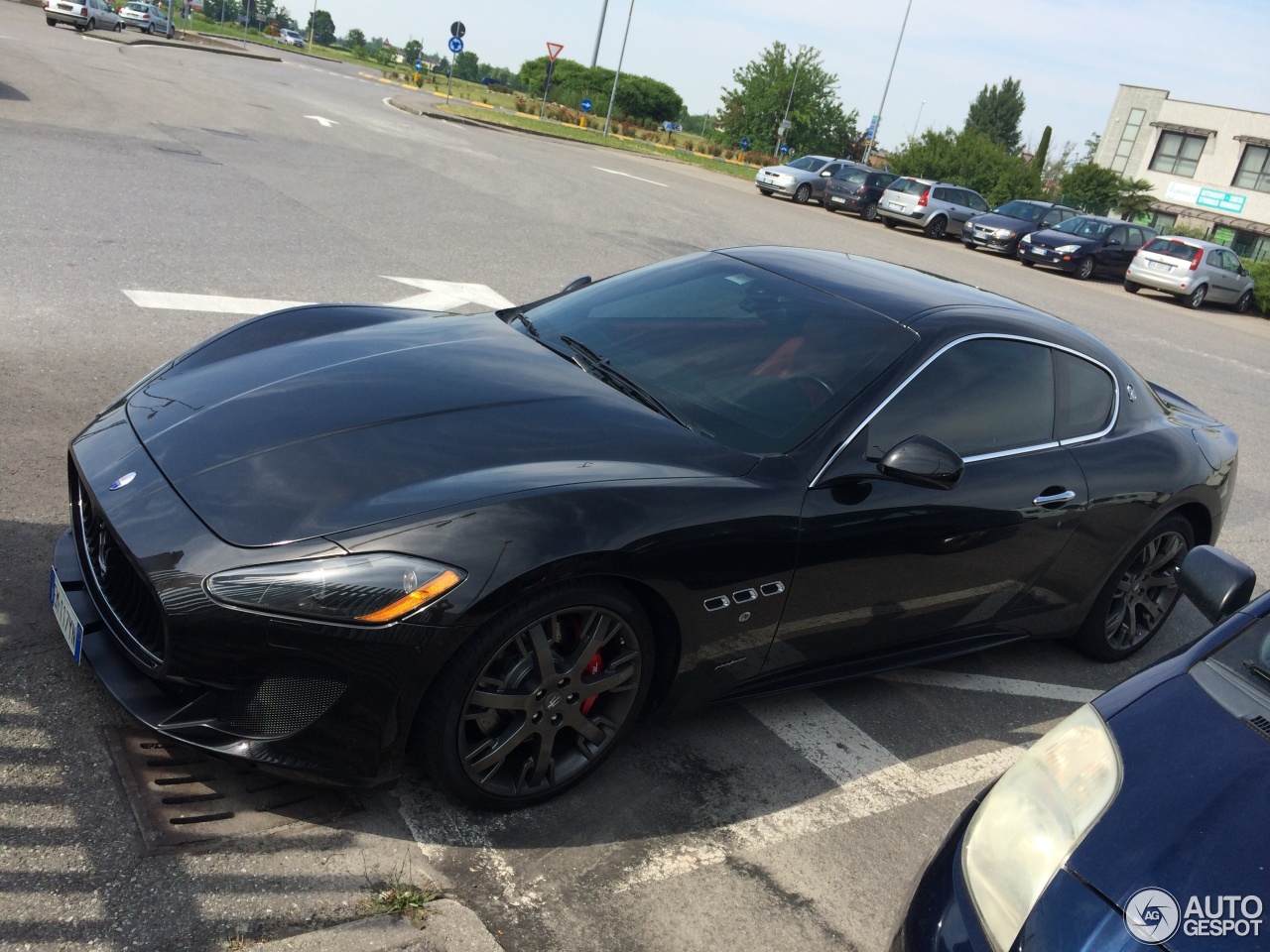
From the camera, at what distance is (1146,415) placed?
4.87m

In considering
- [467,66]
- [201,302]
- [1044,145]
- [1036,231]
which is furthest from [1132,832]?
[467,66]

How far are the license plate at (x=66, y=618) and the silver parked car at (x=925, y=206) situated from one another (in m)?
28.4

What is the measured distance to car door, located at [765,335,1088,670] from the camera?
3.58m

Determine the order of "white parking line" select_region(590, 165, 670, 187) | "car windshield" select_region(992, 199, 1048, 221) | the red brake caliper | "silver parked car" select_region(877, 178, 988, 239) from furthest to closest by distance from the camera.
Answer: "car windshield" select_region(992, 199, 1048, 221), "silver parked car" select_region(877, 178, 988, 239), "white parking line" select_region(590, 165, 670, 187), the red brake caliper

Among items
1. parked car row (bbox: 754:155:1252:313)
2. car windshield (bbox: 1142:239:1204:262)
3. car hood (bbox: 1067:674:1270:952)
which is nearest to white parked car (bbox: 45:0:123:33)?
parked car row (bbox: 754:155:1252:313)

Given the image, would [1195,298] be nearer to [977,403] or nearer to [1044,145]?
[977,403]

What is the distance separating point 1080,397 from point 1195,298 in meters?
24.0

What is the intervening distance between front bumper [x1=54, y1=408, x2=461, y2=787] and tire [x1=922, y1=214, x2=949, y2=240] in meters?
28.8

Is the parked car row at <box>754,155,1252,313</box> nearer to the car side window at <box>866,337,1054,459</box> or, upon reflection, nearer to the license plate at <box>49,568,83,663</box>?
the car side window at <box>866,337,1054,459</box>

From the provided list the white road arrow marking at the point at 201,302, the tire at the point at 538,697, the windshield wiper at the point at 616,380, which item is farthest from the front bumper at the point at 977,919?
the white road arrow marking at the point at 201,302

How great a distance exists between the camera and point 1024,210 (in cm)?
2966

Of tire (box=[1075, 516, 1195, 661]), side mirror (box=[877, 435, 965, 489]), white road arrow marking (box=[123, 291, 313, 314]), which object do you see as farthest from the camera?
white road arrow marking (box=[123, 291, 313, 314])

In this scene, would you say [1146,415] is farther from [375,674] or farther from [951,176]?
[951,176]

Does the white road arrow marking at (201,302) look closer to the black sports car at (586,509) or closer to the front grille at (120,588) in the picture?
the black sports car at (586,509)
